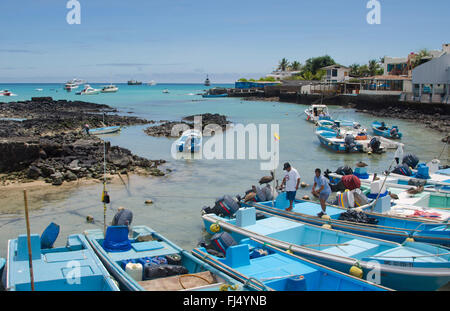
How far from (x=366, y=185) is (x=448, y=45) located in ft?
175

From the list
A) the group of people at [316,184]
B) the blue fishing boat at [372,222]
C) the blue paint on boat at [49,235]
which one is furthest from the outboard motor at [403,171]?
the blue paint on boat at [49,235]

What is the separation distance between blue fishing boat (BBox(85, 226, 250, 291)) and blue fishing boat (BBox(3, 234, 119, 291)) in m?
0.31

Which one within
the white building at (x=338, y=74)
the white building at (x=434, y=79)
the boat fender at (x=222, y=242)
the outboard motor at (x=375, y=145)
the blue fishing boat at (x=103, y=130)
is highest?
the white building at (x=338, y=74)

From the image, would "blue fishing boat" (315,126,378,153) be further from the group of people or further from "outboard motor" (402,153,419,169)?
the group of people

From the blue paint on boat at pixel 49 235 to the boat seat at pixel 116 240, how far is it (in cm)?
118

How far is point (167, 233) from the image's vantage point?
43.2 feet

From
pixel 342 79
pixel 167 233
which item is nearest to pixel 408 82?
pixel 342 79

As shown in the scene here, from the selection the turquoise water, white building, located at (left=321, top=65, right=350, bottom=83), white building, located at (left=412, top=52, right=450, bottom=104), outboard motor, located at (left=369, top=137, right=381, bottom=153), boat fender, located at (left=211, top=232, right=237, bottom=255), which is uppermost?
white building, located at (left=321, top=65, right=350, bottom=83)

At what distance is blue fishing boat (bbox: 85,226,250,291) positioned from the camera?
297 inches

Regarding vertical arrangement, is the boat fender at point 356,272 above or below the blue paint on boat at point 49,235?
below

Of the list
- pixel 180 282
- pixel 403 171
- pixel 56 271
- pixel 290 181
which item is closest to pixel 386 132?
pixel 403 171

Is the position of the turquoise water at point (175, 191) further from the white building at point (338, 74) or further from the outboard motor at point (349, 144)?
the white building at point (338, 74)

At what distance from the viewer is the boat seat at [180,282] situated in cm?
752

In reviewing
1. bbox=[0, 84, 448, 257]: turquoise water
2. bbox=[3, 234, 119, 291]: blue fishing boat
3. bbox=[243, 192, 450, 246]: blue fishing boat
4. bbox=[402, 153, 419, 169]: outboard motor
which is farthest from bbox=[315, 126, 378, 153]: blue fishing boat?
bbox=[3, 234, 119, 291]: blue fishing boat
